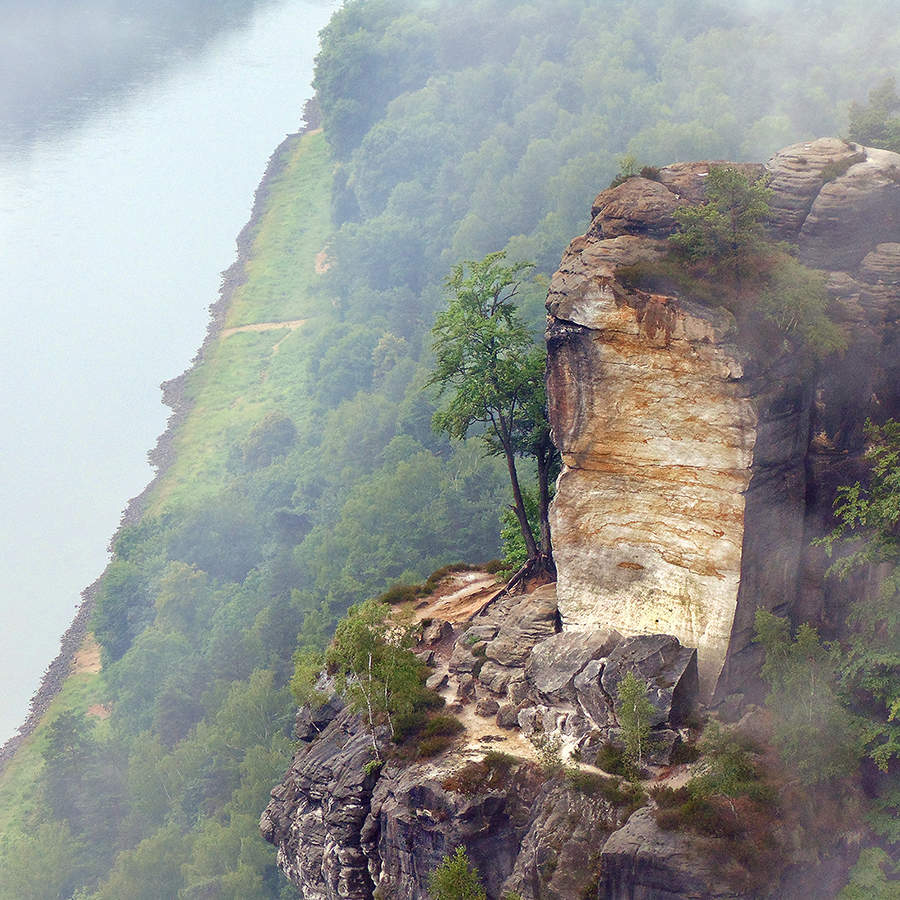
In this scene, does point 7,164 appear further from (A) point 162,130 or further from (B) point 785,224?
(B) point 785,224

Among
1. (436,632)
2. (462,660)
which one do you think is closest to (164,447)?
(436,632)

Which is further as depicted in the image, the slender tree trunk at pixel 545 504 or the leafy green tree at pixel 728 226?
the slender tree trunk at pixel 545 504

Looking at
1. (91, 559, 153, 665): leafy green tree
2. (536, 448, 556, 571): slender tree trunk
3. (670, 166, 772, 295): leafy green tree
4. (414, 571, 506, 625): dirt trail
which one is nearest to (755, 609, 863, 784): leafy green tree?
(670, 166, 772, 295): leafy green tree

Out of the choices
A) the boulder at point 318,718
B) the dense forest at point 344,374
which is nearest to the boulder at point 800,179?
the boulder at point 318,718

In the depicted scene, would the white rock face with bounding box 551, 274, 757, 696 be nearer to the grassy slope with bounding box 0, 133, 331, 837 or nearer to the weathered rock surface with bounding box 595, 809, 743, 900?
the weathered rock surface with bounding box 595, 809, 743, 900

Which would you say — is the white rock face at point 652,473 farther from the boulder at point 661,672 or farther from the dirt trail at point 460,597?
the dirt trail at point 460,597

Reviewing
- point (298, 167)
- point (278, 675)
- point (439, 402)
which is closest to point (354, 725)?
point (278, 675)
